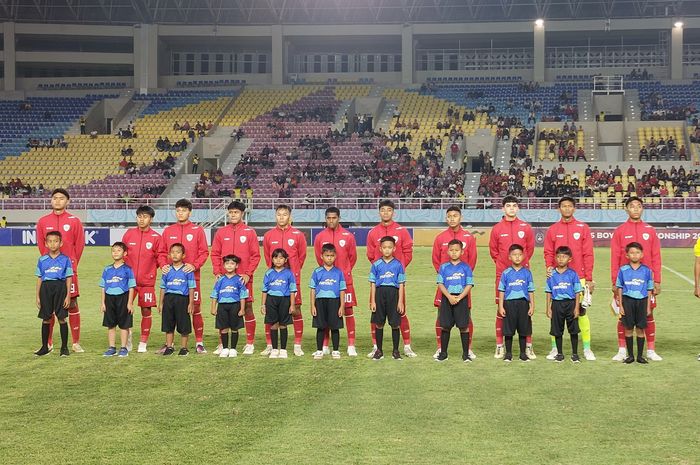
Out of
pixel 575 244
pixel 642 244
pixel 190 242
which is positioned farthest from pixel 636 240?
pixel 190 242

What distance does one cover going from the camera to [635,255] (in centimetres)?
1147

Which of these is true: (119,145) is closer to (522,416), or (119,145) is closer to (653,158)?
(653,158)

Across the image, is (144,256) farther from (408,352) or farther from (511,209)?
(511,209)

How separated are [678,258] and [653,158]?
54.4 ft

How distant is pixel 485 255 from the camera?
33312mm

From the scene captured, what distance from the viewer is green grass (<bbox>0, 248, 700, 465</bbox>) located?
288 inches

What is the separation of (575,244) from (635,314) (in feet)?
4.13

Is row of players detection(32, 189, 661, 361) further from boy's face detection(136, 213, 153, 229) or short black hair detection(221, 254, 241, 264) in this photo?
short black hair detection(221, 254, 241, 264)

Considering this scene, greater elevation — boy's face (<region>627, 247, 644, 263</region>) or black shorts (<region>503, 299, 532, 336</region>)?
boy's face (<region>627, 247, 644, 263</region>)

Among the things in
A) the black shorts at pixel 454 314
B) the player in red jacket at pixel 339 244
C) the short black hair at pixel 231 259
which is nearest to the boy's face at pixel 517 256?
the black shorts at pixel 454 314

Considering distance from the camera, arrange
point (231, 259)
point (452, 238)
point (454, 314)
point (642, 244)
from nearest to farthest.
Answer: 1. point (454, 314)
2. point (642, 244)
3. point (231, 259)
4. point (452, 238)

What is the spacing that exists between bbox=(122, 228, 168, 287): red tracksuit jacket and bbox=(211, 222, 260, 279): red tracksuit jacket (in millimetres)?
745

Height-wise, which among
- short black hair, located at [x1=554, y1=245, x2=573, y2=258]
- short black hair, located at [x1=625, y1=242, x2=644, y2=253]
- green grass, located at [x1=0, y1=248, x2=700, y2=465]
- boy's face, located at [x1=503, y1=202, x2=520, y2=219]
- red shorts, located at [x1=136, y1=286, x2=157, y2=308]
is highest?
boy's face, located at [x1=503, y1=202, x2=520, y2=219]

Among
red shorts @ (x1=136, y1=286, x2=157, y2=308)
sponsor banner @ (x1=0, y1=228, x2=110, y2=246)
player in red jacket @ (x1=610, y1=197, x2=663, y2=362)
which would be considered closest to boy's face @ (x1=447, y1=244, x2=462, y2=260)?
player in red jacket @ (x1=610, y1=197, x2=663, y2=362)
